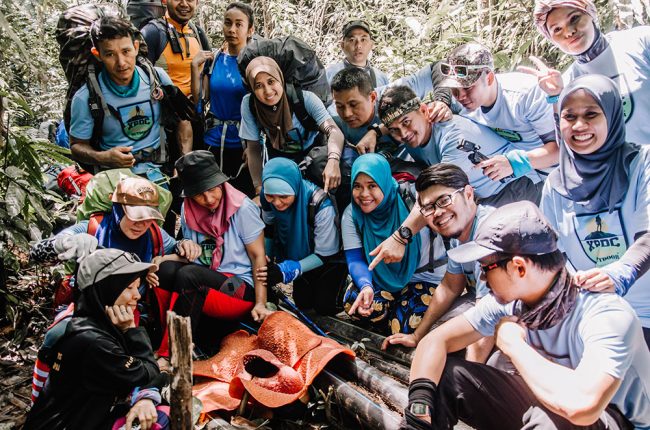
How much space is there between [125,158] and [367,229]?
201 cm

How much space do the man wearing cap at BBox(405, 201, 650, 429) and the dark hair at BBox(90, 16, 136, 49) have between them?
3182mm

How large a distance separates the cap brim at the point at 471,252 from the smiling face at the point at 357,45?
313cm

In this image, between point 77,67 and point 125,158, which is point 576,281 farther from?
point 77,67

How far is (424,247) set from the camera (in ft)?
13.6

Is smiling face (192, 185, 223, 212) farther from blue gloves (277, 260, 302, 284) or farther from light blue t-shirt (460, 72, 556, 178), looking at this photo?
light blue t-shirt (460, 72, 556, 178)

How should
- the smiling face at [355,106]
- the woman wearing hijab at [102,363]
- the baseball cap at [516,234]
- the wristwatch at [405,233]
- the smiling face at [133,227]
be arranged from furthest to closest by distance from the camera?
the smiling face at [355,106]
the smiling face at [133,227]
the wristwatch at [405,233]
the woman wearing hijab at [102,363]
the baseball cap at [516,234]

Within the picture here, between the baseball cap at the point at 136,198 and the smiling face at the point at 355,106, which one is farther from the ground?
the smiling face at the point at 355,106

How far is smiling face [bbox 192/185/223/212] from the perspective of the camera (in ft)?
13.5

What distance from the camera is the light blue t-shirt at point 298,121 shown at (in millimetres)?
4645

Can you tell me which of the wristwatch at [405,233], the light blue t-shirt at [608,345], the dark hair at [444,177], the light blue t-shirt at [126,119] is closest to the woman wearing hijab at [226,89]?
the light blue t-shirt at [126,119]

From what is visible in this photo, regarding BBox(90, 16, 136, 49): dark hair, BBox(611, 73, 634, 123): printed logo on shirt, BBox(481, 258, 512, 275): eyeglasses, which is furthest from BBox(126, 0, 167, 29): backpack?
BBox(481, 258, 512, 275): eyeglasses

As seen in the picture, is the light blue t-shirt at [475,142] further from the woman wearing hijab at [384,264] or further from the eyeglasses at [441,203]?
the woman wearing hijab at [384,264]

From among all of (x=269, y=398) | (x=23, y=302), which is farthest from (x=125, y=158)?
(x=269, y=398)

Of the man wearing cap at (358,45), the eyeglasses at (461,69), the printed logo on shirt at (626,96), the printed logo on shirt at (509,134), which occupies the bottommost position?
the printed logo on shirt at (509,134)
